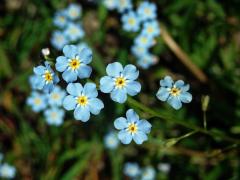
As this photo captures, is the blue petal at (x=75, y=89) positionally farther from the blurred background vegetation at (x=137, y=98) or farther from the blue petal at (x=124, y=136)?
the blurred background vegetation at (x=137, y=98)

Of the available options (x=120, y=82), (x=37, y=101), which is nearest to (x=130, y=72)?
(x=120, y=82)

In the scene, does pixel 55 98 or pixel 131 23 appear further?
pixel 131 23

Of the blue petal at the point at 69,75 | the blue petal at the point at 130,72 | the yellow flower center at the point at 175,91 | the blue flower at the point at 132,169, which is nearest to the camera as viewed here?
the blue petal at the point at 69,75

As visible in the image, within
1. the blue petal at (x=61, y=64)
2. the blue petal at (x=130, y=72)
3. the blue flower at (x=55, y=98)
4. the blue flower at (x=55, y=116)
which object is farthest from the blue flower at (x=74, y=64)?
the blue flower at (x=55, y=116)

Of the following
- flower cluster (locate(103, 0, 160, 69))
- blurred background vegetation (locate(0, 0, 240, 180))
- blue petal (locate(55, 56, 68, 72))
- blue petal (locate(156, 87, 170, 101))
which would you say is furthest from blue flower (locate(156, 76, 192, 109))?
flower cluster (locate(103, 0, 160, 69))

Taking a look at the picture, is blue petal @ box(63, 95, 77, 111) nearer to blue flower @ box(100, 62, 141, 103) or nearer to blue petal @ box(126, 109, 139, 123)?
blue flower @ box(100, 62, 141, 103)

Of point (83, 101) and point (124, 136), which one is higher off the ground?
point (83, 101)

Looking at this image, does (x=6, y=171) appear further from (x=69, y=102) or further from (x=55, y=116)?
(x=69, y=102)
